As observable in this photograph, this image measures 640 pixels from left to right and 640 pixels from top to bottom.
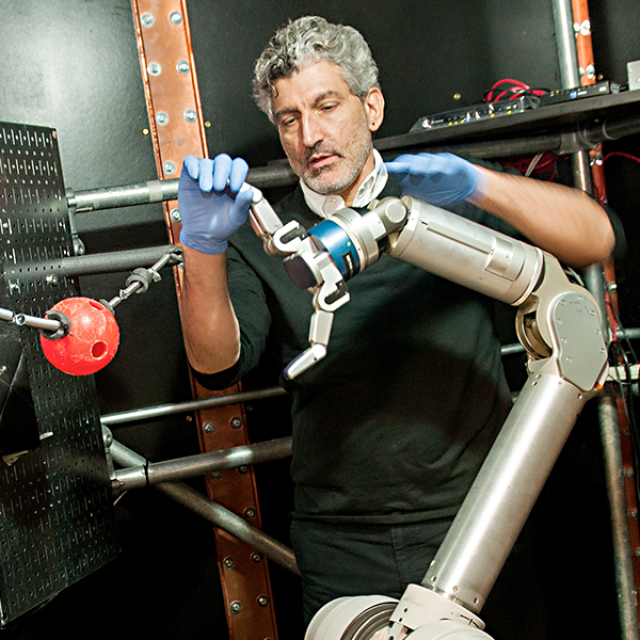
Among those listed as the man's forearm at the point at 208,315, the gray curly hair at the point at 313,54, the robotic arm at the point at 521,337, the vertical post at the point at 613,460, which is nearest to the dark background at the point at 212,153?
the vertical post at the point at 613,460

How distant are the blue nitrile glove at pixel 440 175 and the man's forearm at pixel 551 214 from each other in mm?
25

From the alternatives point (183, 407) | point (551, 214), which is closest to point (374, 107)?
point (551, 214)

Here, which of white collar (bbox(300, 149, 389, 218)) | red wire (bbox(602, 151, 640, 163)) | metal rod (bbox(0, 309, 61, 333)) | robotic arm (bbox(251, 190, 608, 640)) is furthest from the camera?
red wire (bbox(602, 151, 640, 163))

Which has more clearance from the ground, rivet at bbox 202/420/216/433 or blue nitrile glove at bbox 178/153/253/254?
blue nitrile glove at bbox 178/153/253/254

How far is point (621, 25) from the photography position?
1.78 meters

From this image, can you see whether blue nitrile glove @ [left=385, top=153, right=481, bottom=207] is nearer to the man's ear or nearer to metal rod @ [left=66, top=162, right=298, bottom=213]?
the man's ear

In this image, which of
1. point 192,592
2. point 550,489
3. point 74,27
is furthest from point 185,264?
point 550,489

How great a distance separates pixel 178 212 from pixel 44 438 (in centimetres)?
63

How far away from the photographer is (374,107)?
1.49m

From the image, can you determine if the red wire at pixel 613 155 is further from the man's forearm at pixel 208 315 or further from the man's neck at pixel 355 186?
the man's forearm at pixel 208 315

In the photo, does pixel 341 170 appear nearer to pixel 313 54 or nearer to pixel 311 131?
pixel 311 131

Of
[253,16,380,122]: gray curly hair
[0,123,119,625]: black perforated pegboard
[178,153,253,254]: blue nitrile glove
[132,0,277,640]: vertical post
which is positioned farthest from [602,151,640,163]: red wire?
[0,123,119,625]: black perforated pegboard

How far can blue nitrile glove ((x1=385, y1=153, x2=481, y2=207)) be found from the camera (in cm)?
108

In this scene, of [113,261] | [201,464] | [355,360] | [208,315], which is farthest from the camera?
[201,464]
